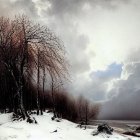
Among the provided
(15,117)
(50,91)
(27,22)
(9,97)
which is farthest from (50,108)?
(27,22)

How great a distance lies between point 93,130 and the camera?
70.7 feet

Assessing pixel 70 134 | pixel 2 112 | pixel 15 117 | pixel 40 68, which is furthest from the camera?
pixel 2 112

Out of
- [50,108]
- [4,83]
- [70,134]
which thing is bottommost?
[70,134]

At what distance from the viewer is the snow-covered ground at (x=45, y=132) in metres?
18.4

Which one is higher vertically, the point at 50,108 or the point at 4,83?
the point at 4,83

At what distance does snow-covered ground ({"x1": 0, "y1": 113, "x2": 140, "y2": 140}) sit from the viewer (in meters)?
18.4

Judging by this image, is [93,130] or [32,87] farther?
[32,87]

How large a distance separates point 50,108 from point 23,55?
620cm

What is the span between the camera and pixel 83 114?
3066 centimetres

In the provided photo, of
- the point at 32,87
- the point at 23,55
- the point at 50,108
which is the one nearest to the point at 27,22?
the point at 23,55

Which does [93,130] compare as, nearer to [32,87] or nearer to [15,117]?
[15,117]

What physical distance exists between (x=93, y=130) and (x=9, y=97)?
830cm

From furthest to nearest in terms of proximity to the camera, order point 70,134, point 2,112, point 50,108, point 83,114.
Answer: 1. point 83,114
2. point 50,108
3. point 2,112
4. point 70,134

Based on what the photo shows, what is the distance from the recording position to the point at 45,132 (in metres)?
19.8
